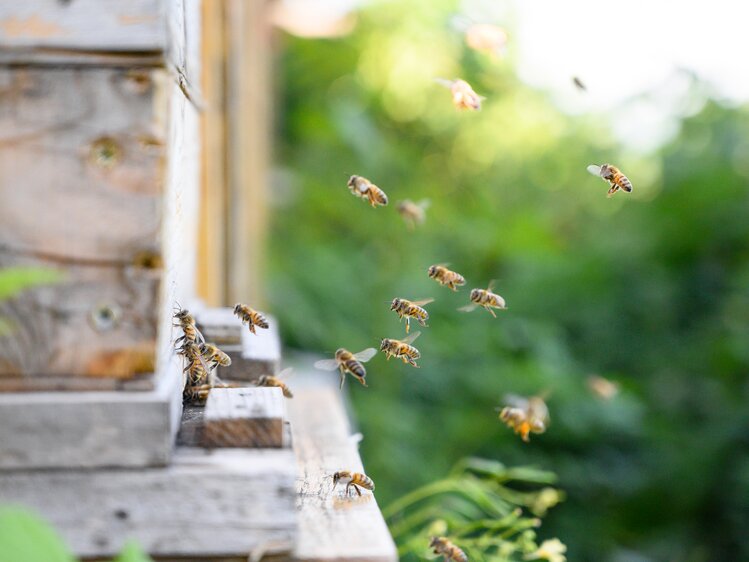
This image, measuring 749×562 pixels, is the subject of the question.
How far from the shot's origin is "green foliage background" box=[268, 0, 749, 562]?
6.32 m

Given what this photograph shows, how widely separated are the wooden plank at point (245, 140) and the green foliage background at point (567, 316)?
2.18 ft

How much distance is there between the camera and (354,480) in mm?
1692

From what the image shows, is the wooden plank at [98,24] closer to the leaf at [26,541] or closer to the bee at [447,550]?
the leaf at [26,541]

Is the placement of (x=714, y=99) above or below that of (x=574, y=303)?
above

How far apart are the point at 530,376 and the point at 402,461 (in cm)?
116

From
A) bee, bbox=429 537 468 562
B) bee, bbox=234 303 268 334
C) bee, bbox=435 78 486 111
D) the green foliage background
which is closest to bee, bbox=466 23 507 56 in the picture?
bee, bbox=435 78 486 111

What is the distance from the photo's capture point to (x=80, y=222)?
135 cm

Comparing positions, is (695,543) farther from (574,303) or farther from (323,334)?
(323,334)

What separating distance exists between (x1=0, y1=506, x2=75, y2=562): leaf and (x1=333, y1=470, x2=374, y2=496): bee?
698mm

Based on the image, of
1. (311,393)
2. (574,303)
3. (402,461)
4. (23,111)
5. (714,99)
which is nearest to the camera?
(23,111)

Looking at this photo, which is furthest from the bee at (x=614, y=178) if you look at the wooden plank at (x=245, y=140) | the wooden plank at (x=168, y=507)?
the wooden plank at (x=245, y=140)

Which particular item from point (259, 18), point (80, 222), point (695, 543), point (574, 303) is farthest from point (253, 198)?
point (80, 222)

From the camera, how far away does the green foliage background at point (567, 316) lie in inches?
249

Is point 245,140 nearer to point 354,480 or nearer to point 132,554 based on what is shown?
point 354,480
